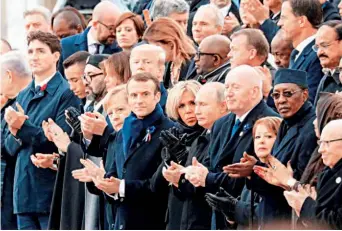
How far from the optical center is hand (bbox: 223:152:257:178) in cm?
1220

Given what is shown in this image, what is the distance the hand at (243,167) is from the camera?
12195 millimetres

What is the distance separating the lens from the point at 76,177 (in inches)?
560

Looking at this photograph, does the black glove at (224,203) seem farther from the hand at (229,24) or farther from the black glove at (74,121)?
the hand at (229,24)

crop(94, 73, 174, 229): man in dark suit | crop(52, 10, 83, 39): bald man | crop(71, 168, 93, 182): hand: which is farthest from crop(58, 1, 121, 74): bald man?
crop(94, 73, 174, 229): man in dark suit

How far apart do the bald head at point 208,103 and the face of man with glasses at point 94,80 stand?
1832mm

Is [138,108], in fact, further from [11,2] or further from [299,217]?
[11,2]

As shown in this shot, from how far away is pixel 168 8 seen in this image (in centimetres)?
1617

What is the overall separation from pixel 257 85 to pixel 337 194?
1805mm

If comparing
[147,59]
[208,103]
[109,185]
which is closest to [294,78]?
[208,103]

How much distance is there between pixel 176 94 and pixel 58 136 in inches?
70.9

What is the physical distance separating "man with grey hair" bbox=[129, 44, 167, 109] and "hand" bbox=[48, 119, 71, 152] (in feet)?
3.11

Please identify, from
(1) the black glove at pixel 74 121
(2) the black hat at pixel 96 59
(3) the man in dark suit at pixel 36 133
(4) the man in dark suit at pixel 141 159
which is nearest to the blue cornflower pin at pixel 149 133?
(4) the man in dark suit at pixel 141 159

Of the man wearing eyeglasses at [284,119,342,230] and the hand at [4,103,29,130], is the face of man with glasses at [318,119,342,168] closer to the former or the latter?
the man wearing eyeglasses at [284,119,342,230]

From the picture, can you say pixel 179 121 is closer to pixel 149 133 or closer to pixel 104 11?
pixel 149 133
